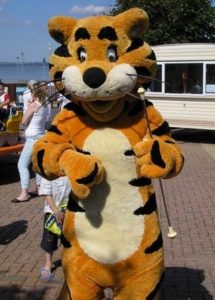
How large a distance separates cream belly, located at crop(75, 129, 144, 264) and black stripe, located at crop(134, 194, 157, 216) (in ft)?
0.08

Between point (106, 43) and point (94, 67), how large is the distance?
21cm

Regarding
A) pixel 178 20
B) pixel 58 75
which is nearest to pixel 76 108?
pixel 58 75

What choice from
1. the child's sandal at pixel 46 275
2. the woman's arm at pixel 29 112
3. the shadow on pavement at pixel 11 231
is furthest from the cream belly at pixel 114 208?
the woman's arm at pixel 29 112

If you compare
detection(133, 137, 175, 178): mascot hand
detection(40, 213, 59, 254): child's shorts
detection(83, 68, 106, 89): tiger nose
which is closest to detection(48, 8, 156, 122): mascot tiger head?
detection(83, 68, 106, 89): tiger nose

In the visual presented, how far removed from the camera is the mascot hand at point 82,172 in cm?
310

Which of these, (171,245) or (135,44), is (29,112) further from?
(135,44)

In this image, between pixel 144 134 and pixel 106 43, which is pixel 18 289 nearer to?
pixel 144 134

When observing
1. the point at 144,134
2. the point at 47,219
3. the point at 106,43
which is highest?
the point at 106,43

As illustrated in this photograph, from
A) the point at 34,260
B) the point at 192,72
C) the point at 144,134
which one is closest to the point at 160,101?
the point at 192,72

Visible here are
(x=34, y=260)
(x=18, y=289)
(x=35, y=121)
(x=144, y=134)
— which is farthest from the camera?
(x=35, y=121)

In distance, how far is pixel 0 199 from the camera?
8.95m

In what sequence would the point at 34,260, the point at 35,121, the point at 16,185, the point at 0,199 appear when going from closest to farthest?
the point at 34,260 < the point at 35,121 < the point at 0,199 < the point at 16,185

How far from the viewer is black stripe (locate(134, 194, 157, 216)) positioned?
10.9 feet

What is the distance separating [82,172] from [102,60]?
677mm
